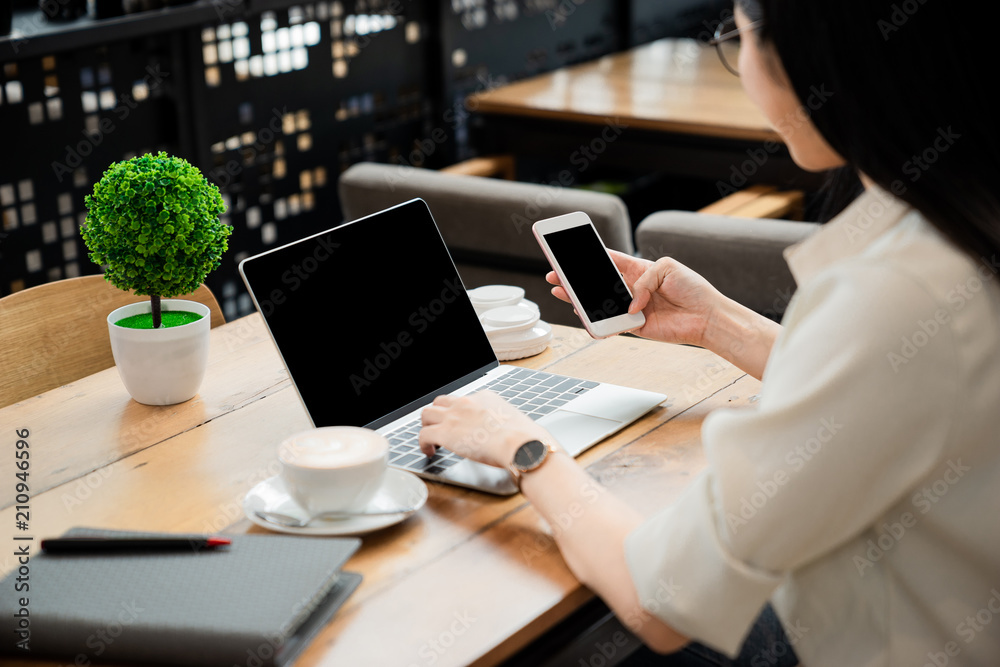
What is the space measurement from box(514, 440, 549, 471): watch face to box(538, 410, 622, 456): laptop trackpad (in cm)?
12

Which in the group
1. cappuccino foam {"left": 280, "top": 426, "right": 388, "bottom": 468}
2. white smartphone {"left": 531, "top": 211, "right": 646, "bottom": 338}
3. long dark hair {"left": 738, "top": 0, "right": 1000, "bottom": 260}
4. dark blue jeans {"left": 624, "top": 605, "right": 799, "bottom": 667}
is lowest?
dark blue jeans {"left": 624, "top": 605, "right": 799, "bottom": 667}

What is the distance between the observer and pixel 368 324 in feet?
3.89

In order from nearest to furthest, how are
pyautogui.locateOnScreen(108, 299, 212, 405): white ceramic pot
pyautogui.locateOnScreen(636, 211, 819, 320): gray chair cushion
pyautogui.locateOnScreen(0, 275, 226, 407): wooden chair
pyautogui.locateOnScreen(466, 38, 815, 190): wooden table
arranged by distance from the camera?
1. pyautogui.locateOnScreen(108, 299, 212, 405): white ceramic pot
2. pyautogui.locateOnScreen(0, 275, 226, 407): wooden chair
3. pyautogui.locateOnScreen(636, 211, 819, 320): gray chair cushion
4. pyautogui.locateOnScreen(466, 38, 815, 190): wooden table

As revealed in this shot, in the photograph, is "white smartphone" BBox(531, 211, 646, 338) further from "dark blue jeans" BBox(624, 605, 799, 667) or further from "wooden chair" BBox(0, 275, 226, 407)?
"wooden chair" BBox(0, 275, 226, 407)

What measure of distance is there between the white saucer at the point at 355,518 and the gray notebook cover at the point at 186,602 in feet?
0.16

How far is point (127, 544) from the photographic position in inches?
35.3

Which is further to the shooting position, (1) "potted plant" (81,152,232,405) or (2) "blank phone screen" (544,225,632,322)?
(2) "blank phone screen" (544,225,632,322)

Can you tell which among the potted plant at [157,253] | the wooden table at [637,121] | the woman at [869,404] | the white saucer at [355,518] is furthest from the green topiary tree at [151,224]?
the wooden table at [637,121]

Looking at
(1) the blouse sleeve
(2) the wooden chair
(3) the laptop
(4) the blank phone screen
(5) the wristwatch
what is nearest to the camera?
(1) the blouse sleeve

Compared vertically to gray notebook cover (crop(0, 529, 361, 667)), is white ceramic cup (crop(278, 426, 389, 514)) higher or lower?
higher

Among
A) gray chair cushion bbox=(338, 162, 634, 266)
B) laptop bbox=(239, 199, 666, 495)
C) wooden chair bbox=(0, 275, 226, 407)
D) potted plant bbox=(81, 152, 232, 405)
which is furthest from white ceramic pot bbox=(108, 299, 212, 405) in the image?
gray chair cushion bbox=(338, 162, 634, 266)

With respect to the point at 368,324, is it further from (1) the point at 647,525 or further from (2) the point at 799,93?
(2) the point at 799,93

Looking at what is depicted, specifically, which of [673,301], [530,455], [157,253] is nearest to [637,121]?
[673,301]

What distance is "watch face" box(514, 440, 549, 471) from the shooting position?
998 millimetres
